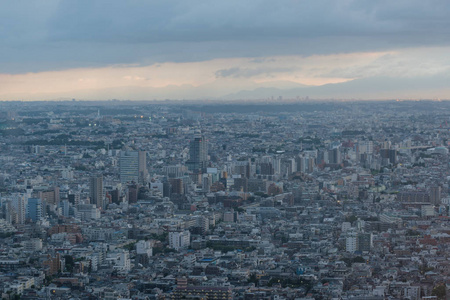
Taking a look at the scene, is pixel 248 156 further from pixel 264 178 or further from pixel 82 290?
pixel 82 290

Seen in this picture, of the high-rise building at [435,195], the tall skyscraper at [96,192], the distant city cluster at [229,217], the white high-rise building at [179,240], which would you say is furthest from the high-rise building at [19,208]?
the high-rise building at [435,195]

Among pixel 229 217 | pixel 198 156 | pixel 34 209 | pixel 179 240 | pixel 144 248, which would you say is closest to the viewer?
pixel 144 248

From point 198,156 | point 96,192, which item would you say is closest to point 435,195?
point 96,192

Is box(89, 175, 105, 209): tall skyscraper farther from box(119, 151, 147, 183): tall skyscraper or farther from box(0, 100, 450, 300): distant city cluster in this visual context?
box(119, 151, 147, 183): tall skyscraper

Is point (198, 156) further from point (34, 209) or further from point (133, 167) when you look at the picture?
point (34, 209)

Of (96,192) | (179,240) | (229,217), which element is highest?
(96,192)

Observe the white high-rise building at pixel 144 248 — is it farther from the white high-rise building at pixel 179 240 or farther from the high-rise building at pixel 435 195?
the high-rise building at pixel 435 195
